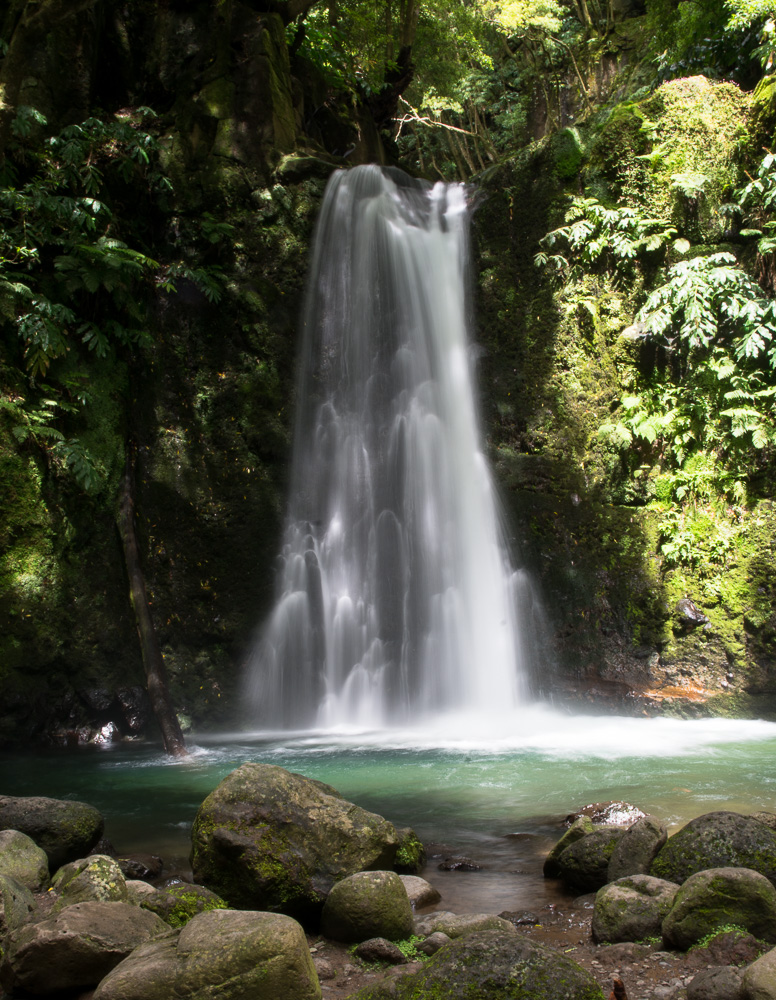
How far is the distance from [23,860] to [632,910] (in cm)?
317

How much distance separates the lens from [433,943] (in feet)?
10.5

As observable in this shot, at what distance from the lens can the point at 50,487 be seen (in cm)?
909

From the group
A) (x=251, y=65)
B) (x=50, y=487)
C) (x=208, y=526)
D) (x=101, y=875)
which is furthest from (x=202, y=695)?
(x=251, y=65)

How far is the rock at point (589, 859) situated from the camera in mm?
3885

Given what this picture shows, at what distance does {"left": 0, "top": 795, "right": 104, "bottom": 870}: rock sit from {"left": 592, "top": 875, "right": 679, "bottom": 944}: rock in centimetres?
305

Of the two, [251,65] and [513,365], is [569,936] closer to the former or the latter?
[513,365]

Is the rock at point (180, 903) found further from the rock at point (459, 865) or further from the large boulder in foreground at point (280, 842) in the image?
the rock at point (459, 865)

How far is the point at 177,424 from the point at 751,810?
8379mm

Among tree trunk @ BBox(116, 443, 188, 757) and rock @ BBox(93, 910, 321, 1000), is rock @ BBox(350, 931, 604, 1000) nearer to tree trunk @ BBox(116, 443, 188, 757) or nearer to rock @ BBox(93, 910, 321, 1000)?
rock @ BBox(93, 910, 321, 1000)

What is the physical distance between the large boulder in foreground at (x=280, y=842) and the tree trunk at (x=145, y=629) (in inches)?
173

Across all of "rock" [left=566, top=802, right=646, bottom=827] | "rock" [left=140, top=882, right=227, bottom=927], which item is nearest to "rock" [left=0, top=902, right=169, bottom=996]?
"rock" [left=140, top=882, right=227, bottom=927]

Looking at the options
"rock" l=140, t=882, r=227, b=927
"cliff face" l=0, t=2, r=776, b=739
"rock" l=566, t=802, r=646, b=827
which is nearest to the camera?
"rock" l=140, t=882, r=227, b=927

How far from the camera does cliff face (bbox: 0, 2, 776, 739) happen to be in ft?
29.8

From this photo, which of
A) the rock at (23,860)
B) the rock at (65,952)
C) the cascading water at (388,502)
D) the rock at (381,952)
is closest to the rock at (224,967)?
the rock at (65,952)
